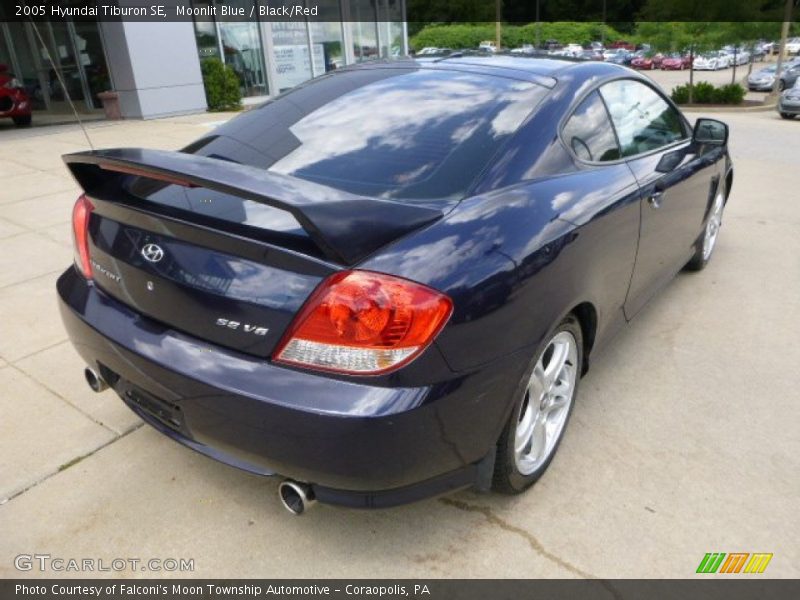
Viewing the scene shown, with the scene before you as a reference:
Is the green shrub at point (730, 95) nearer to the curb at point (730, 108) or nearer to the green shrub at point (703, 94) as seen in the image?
the green shrub at point (703, 94)

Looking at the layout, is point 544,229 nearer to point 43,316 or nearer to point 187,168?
point 187,168

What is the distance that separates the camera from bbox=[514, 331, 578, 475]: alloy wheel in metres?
2.21

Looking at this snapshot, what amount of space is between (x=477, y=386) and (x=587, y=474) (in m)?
0.91

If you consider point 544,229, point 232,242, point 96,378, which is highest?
point 232,242

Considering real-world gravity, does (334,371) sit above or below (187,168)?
below

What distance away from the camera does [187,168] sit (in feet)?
5.95

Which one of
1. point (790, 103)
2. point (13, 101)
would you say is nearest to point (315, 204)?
point (13, 101)

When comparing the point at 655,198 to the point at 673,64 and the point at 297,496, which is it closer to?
the point at 297,496

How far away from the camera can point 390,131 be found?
234 cm

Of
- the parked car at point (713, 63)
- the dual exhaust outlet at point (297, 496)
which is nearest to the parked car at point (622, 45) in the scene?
the parked car at point (713, 63)

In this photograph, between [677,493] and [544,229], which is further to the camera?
[677,493]
